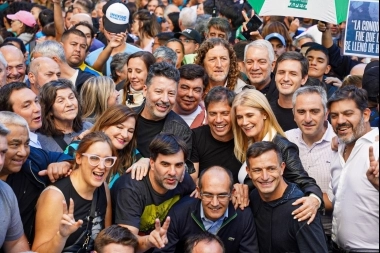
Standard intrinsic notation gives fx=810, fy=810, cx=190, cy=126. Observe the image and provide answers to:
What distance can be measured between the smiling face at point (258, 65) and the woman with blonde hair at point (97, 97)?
1.45 meters

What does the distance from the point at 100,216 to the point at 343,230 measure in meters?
1.76

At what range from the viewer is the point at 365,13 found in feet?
18.1

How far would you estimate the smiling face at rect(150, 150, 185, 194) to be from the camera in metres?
6.00

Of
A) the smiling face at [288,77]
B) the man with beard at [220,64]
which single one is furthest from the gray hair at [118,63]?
the smiling face at [288,77]

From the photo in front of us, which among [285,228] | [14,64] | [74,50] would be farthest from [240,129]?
[74,50]

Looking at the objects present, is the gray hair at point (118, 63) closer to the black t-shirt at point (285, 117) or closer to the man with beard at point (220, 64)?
the man with beard at point (220, 64)

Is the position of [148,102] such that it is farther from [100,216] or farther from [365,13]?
[365,13]

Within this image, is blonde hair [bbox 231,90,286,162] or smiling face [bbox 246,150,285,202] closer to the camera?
smiling face [bbox 246,150,285,202]

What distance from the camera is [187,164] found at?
6684 mm

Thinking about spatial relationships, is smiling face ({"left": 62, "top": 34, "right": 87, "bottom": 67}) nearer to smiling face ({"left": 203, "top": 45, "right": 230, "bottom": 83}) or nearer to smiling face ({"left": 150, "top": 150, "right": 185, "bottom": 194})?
smiling face ({"left": 203, "top": 45, "right": 230, "bottom": 83})

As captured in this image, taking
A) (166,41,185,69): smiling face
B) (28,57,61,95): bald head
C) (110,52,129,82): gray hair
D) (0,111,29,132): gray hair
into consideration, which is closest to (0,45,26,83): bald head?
(28,57,61,95): bald head

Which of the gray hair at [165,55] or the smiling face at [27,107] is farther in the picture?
the gray hair at [165,55]

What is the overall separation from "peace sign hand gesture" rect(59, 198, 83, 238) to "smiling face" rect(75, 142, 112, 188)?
0.37m

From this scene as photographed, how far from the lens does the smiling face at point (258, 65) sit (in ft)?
26.6
